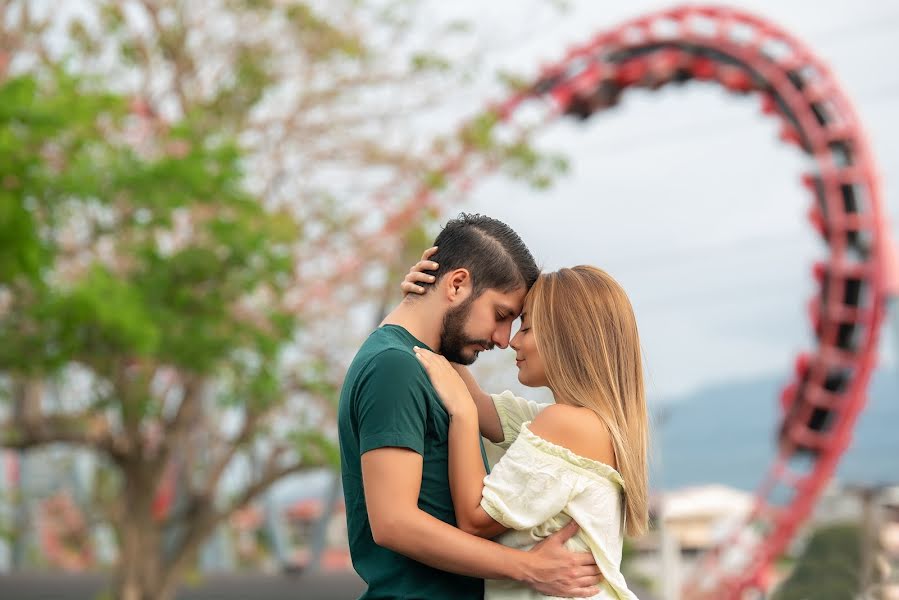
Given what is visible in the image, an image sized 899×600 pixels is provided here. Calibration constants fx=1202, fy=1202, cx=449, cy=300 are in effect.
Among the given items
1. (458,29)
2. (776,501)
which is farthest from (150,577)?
(776,501)

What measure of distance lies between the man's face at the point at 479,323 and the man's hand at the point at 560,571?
16.0 inches

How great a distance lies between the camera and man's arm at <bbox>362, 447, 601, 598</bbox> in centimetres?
212

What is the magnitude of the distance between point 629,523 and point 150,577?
411 inches

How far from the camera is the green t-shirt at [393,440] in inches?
84.6

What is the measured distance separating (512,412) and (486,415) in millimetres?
73

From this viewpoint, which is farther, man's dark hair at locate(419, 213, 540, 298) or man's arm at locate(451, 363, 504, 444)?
man's arm at locate(451, 363, 504, 444)

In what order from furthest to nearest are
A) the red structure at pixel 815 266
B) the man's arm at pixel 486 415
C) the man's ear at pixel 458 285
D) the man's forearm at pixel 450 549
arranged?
the red structure at pixel 815 266 < the man's arm at pixel 486 415 < the man's ear at pixel 458 285 < the man's forearm at pixel 450 549

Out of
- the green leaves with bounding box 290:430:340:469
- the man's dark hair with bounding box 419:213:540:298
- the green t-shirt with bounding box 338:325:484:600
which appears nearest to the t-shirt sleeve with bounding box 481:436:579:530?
the green t-shirt with bounding box 338:325:484:600

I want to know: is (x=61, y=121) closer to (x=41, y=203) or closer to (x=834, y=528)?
(x=41, y=203)

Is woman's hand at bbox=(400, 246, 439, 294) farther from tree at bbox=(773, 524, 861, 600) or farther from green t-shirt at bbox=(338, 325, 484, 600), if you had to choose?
tree at bbox=(773, 524, 861, 600)

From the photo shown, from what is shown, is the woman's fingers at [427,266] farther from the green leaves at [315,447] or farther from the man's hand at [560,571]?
the green leaves at [315,447]

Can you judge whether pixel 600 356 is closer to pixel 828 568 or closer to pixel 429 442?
pixel 429 442

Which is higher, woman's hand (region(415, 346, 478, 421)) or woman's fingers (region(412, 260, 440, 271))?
woman's fingers (region(412, 260, 440, 271))

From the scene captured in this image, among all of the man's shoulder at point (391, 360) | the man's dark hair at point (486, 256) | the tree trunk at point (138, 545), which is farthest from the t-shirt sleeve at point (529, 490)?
the tree trunk at point (138, 545)
